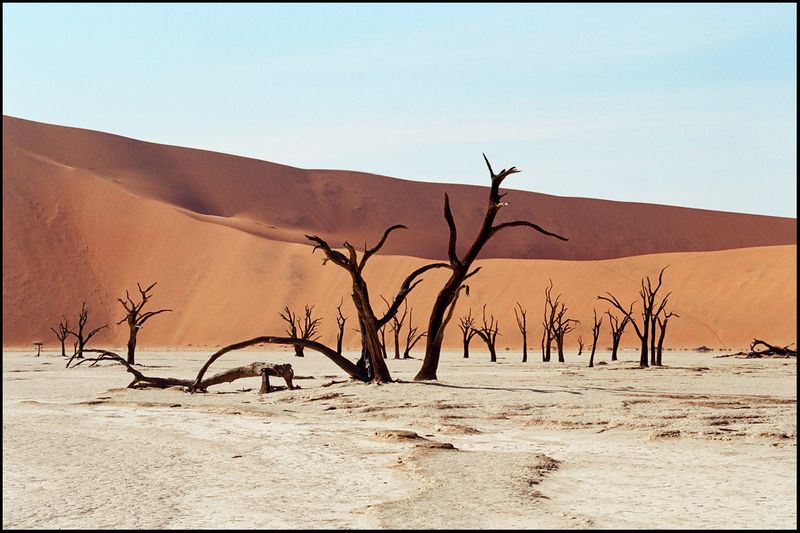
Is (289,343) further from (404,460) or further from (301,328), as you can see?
(301,328)

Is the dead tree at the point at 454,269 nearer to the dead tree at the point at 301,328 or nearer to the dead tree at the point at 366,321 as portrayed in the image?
the dead tree at the point at 366,321

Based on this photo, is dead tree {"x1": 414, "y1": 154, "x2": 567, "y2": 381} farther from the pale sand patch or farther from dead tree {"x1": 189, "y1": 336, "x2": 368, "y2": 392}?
the pale sand patch

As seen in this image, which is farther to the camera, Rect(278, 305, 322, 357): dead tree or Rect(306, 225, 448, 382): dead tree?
Rect(278, 305, 322, 357): dead tree

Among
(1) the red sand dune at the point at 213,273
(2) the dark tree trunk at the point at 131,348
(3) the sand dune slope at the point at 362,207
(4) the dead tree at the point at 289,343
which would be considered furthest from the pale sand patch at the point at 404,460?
(3) the sand dune slope at the point at 362,207

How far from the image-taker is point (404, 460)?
8672 mm

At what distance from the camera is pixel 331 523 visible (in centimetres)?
591

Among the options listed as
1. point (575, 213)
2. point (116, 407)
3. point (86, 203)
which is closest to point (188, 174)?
point (86, 203)

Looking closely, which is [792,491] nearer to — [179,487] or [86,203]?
[179,487]

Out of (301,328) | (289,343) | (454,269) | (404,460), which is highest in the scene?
(454,269)

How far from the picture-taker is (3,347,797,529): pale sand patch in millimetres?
6230

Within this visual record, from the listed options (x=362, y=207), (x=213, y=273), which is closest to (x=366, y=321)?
(x=213, y=273)

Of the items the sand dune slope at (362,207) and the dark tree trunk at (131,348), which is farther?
the sand dune slope at (362,207)

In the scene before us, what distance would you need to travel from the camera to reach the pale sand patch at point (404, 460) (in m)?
6.23

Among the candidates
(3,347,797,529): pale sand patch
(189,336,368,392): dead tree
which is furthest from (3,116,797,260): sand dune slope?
(3,347,797,529): pale sand patch
